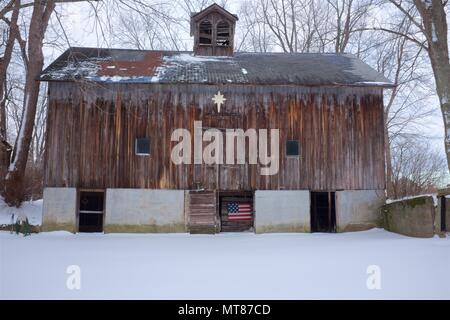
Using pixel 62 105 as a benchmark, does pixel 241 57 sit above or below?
above

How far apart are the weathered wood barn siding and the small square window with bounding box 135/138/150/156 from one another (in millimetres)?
225

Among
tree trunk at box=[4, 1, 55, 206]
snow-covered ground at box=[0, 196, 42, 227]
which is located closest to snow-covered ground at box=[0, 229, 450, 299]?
snow-covered ground at box=[0, 196, 42, 227]

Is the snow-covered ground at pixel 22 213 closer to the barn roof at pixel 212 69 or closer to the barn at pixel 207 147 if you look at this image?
the barn at pixel 207 147

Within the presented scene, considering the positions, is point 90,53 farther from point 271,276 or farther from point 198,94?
point 271,276

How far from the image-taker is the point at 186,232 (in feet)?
46.1

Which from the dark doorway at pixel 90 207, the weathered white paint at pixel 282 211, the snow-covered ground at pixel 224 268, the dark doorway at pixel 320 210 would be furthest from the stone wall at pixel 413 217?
the dark doorway at pixel 90 207

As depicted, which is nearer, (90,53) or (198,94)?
(198,94)

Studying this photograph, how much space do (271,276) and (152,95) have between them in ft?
29.9

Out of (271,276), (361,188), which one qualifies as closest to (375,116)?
(361,188)

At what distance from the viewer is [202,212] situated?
46.5 feet

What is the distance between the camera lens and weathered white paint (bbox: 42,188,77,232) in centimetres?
1374

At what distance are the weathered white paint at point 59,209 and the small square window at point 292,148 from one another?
8006mm

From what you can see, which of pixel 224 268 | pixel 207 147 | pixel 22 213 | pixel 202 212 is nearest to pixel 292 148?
pixel 207 147

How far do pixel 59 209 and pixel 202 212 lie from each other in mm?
5117
